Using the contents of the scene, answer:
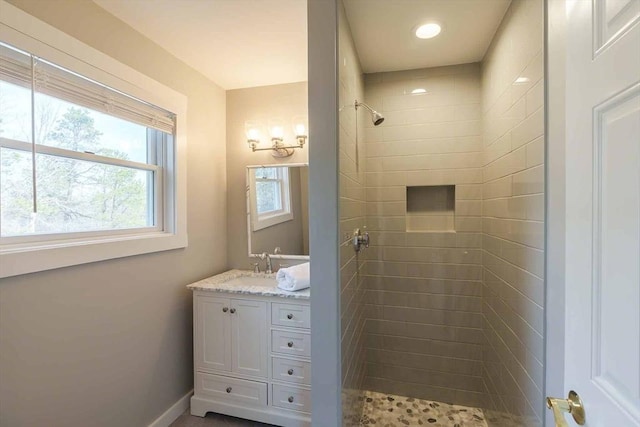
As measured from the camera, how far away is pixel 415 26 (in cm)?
168

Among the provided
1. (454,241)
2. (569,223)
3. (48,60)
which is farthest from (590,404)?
(48,60)

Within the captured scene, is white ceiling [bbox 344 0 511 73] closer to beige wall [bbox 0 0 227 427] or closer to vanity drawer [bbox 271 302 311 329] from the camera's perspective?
beige wall [bbox 0 0 227 427]

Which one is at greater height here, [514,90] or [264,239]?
[514,90]

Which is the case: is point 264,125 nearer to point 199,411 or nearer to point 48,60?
point 48,60

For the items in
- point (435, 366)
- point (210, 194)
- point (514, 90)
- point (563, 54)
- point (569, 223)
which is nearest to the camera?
point (569, 223)

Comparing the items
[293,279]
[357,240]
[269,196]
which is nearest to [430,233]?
[357,240]

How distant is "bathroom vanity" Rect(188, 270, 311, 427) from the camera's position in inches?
73.4

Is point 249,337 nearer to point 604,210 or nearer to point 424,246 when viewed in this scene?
point 424,246

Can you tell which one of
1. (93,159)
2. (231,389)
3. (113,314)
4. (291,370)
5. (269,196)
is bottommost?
(231,389)

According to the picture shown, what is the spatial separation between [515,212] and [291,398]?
1.72 m

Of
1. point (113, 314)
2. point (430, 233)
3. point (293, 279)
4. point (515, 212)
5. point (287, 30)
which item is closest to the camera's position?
point (515, 212)

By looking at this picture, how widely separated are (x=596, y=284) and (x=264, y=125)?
7.84 feet

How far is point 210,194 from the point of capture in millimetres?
2449

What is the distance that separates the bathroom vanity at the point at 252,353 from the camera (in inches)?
73.4
